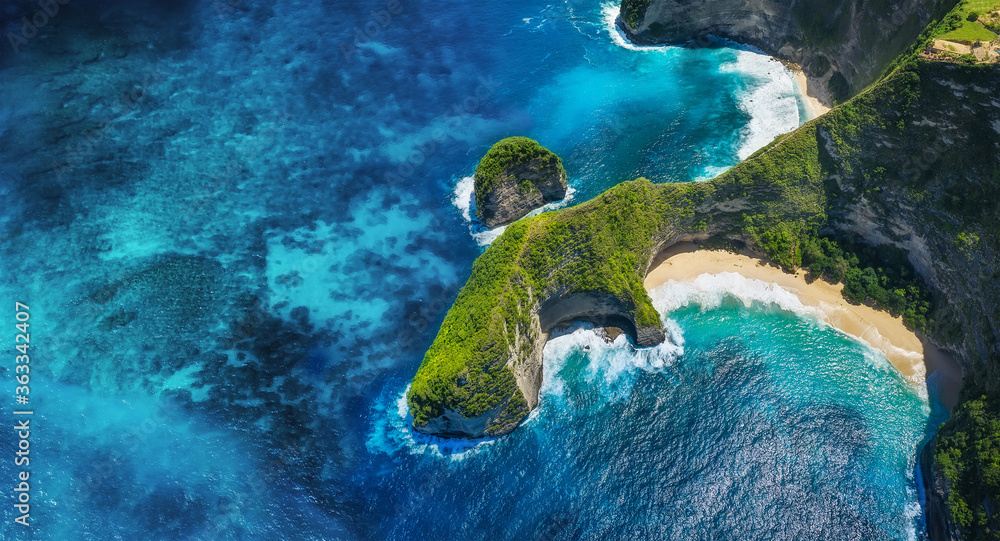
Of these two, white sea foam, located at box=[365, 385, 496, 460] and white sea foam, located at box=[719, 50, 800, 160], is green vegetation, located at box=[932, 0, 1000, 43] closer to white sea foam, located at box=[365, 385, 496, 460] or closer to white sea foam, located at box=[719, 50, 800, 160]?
white sea foam, located at box=[719, 50, 800, 160]

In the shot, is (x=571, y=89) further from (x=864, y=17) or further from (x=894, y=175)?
(x=894, y=175)

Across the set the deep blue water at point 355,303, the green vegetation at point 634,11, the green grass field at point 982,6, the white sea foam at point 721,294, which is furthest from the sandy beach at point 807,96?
the white sea foam at point 721,294

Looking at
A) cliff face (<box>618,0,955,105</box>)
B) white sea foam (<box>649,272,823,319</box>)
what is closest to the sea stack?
white sea foam (<box>649,272,823,319</box>)

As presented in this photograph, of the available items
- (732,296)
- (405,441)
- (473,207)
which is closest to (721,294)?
(732,296)

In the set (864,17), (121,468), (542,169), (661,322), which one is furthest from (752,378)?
(121,468)

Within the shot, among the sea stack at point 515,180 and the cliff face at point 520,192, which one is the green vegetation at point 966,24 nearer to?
the sea stack at point 515,180
